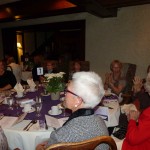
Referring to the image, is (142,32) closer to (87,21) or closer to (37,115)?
(87,21)

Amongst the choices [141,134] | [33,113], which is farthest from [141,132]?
[33,113]

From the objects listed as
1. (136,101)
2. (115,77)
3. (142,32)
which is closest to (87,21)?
(142,32)

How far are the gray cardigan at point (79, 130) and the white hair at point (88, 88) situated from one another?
11 cm

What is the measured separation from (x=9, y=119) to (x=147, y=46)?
3.45 meters

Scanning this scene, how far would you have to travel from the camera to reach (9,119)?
6.21 ft

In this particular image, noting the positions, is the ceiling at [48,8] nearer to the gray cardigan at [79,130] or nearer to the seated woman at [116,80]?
the seated woman at [116,80]

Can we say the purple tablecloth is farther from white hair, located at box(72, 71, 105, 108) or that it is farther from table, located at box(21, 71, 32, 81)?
table, located at box(21, 71, 32, 81)

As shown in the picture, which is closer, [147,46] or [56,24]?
[147,46]

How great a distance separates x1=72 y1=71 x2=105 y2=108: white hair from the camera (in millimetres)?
1315

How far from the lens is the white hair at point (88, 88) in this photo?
1.32 metres

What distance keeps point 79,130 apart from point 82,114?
125 mm

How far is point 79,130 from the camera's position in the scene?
3.84 ft

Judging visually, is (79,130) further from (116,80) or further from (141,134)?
(116,80)

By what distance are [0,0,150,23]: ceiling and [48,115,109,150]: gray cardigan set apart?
109 inches
